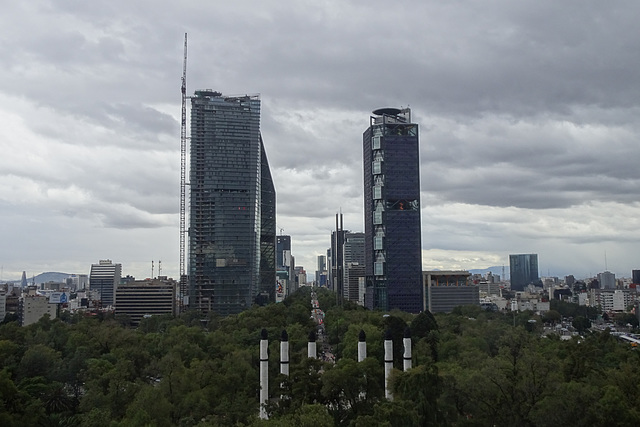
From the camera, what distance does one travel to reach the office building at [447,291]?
6939 inches

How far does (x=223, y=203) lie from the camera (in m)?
159

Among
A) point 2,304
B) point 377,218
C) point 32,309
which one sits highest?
point 377,218

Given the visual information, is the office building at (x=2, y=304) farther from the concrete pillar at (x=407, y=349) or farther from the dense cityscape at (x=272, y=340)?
the concrete pillar at (x=407, y=349)

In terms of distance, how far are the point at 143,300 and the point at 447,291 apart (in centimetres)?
8610

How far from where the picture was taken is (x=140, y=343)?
74.2 metres

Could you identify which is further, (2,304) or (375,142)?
(375,142)

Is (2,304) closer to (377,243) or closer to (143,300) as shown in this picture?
(143,300)

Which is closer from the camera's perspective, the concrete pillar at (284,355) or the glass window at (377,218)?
the concrete pillar at (284,355)

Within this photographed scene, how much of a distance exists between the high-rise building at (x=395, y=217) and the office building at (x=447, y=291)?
609 inches

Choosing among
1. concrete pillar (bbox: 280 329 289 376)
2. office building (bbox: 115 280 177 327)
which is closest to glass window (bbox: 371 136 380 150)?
office building (bbox: 115 280 177 327)

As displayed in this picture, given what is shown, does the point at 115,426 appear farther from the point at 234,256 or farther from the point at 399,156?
→ the point at 399,156

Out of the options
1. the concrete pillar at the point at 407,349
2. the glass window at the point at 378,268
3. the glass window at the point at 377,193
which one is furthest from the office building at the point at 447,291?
the concrete pillar at the point at 407,349

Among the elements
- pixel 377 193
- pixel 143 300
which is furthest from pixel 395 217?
pixel 143 300

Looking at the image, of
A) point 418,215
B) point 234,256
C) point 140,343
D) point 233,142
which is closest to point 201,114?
point 233,142
